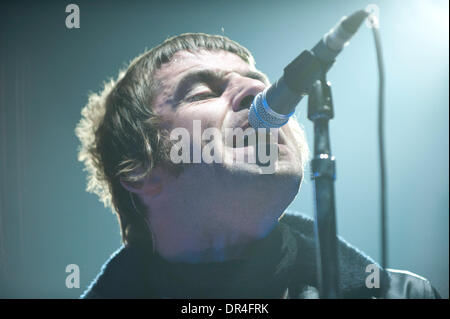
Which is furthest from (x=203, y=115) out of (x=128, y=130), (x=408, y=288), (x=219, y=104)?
(x=408, y=288)

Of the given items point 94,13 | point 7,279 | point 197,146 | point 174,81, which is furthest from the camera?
point 94,13

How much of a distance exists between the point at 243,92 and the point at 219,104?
0.32 feet

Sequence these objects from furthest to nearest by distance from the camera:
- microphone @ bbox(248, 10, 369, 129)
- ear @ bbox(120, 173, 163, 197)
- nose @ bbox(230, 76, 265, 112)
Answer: ear @ bbox(120, 173, 163, 197)
nose @ bbox(230, 76, 265, 112)
microphone @ bbox(248, 10, 369, 129)

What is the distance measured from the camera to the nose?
1.26 metres

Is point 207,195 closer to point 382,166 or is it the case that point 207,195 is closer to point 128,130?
point 128,130

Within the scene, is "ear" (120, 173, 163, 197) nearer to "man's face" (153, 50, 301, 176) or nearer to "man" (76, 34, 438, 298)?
"man" (76, 34, 438, 298)

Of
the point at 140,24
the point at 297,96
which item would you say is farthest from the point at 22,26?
the point at 297,96

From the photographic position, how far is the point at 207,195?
49.5 inches

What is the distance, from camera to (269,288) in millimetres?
1276

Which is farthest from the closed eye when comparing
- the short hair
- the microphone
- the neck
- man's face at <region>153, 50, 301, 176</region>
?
the microphone

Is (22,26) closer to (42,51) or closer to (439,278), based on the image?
(42,51)

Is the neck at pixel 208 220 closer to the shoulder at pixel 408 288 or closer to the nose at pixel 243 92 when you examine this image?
the nose at pixel 243 92

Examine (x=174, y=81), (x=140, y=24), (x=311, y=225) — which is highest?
(x=140, y=24)

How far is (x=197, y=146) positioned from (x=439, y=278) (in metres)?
1.37
